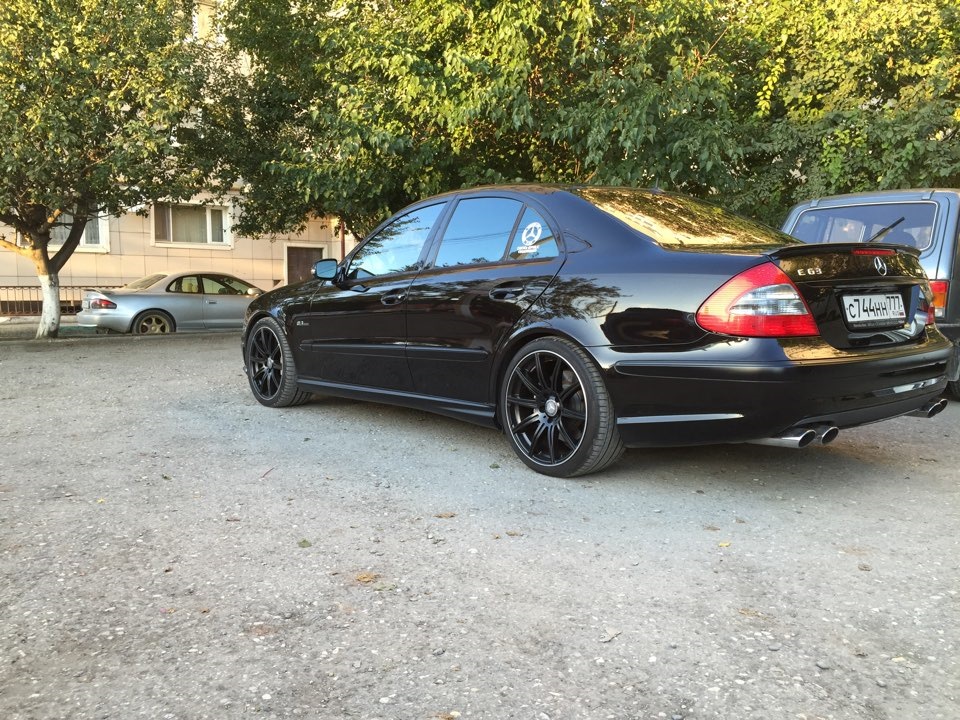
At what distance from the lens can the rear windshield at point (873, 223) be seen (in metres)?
6.54

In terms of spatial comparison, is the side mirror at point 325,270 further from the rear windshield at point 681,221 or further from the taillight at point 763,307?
the taillight at point 763,307

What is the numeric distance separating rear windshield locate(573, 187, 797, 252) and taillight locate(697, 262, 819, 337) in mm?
271

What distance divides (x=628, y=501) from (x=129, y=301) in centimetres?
1327

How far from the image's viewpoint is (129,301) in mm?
15039

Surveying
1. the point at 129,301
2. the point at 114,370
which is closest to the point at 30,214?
the point at 129,301

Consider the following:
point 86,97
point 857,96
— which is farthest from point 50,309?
point 857,96

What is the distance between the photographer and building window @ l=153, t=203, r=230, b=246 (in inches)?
1005

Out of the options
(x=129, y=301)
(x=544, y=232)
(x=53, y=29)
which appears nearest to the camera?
(x=544, y=232)

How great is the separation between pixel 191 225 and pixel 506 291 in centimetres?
2401

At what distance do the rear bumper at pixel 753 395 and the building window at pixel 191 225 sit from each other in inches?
921

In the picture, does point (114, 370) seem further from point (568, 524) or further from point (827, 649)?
point (827, 649)

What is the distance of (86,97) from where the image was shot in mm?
12000


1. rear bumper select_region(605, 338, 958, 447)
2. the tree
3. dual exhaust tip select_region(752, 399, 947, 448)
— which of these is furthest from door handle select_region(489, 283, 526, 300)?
the tree

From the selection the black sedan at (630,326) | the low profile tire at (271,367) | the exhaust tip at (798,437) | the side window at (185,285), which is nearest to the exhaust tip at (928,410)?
the black sedan at (630,326)
